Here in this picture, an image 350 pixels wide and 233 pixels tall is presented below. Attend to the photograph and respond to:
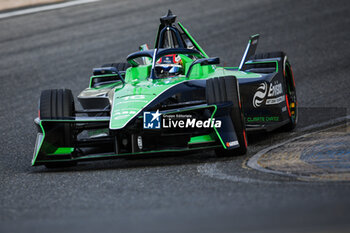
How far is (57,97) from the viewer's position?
7547 millimetres

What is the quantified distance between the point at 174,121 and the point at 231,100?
0.69 metres

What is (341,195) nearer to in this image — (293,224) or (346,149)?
(293,224)

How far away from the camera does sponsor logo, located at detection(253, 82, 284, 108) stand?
8680 mm

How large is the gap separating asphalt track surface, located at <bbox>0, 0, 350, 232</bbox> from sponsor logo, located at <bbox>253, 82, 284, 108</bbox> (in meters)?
0.50

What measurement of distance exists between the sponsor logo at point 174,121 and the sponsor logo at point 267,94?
64.5 inches

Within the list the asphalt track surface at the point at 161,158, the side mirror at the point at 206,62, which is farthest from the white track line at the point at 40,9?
the side mirror at the point at 206,62

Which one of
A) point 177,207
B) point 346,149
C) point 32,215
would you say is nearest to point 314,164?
point 346,149

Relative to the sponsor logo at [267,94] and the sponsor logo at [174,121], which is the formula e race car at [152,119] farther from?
the sponsor logo at [267,94]

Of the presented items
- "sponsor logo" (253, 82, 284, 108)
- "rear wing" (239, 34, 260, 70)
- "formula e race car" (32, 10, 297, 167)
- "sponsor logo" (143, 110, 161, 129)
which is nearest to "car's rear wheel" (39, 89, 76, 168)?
"formula e race car" (32, 10, 297, 167)

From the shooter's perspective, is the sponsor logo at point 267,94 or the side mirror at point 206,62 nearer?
the side mirror at point 206,62

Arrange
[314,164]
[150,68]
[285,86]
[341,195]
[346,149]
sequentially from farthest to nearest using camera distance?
[285,86], [150,68], [346,149], [314,164], [341,195]

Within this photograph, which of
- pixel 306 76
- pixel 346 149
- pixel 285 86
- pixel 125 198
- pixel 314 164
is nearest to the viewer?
pixel 125 198

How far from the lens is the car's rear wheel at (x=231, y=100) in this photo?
729 cm

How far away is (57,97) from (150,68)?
1.65 meters
